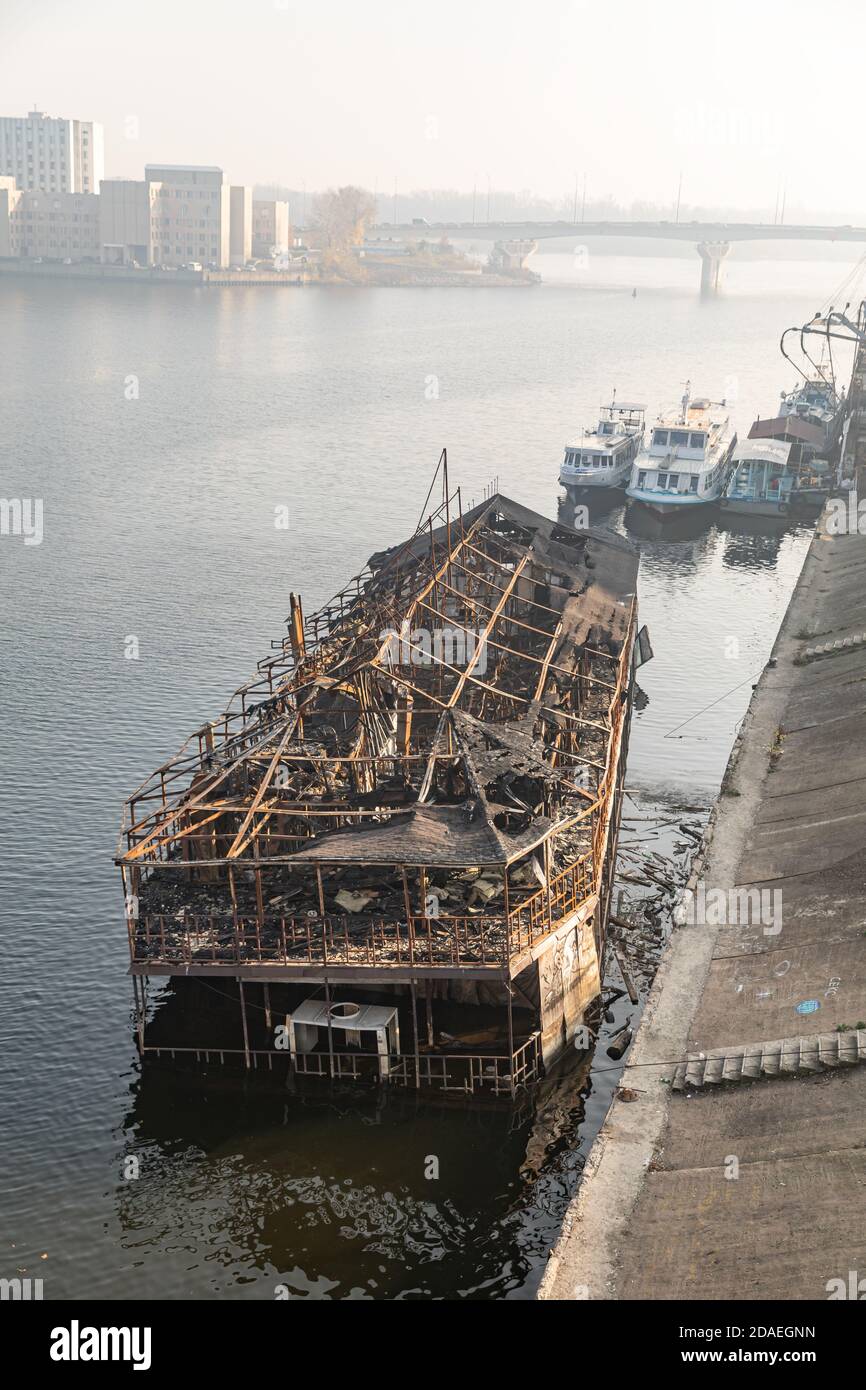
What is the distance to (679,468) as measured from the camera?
90500 millimetres

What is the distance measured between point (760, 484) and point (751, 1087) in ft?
232

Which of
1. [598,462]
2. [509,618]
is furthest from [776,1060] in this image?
[598,462]

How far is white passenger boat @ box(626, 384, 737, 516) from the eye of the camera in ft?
292

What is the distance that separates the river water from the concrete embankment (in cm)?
241

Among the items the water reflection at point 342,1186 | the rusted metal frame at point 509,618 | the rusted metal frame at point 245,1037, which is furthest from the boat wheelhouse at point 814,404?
the water reflection at point 342,1186

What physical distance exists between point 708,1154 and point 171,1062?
12524 mm

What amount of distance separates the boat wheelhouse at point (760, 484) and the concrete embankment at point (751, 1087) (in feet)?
163

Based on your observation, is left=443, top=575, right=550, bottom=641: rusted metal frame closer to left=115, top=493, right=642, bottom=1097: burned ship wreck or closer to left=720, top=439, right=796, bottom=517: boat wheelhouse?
left=115, top=493, right=642, bottom=1097: burned ship wreck

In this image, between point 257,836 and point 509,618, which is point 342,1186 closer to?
point 257,836

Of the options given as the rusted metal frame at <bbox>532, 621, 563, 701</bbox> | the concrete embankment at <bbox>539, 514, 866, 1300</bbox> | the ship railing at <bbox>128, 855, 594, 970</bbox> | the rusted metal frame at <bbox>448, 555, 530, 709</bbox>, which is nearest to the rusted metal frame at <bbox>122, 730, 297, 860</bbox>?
the ship railing at <bbox>128, 855, 594, 970</bbox>

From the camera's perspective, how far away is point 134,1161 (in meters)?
29.0

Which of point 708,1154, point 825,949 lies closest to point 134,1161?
point 708,1154

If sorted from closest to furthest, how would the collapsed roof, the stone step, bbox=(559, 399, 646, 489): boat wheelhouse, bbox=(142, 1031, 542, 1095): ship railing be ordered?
1. the stone step
2. bbox=(142, 1031, 542, 1095): ship railing
3. the collapsed roof
4. bbox=(559, 399, 646, 489): boat wheelhouse

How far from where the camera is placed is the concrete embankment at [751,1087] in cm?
2316
